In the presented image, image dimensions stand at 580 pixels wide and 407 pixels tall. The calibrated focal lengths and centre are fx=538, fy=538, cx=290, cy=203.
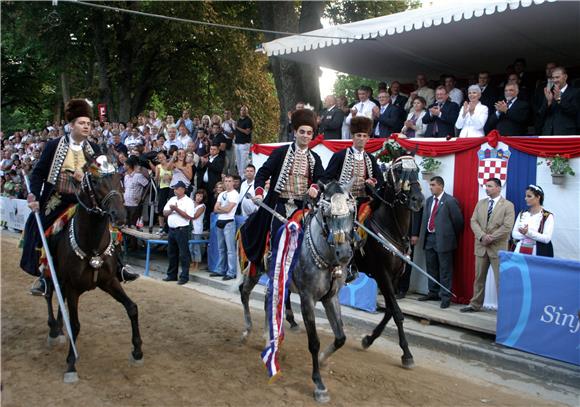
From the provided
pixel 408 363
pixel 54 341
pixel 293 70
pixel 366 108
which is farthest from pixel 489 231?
pixel 293 70

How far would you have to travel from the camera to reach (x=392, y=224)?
285 inches

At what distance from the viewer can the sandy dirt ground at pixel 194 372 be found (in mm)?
5469

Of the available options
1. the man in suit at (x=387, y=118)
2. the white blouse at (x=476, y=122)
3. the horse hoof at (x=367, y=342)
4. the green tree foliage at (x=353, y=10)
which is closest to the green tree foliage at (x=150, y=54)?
the green tree foliage at (x=353, y=10)

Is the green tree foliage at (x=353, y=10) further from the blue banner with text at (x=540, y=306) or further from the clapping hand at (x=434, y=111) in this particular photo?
the blue banner with text at (x=540, y=306)

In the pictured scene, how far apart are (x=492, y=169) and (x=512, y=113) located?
1.20m

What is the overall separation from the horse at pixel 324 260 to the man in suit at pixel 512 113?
4.80 metres

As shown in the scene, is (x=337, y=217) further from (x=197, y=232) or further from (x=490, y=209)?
(x=197, y=232)

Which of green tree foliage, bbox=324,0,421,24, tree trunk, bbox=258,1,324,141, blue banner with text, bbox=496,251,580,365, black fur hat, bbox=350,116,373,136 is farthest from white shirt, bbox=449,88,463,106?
green tree foliage, bbox=324,0,421,24

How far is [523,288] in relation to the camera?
707cm

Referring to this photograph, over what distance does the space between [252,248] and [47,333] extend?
317cm

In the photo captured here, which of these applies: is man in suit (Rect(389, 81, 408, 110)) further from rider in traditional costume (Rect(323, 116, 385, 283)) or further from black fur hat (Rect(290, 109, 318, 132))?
black fur hat (Rect(290, 109, 318, 132))

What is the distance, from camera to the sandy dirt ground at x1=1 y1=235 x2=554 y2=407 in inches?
215

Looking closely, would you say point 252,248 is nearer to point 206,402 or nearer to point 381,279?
point 381,279

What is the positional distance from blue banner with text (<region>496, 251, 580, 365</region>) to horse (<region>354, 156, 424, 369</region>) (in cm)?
145
